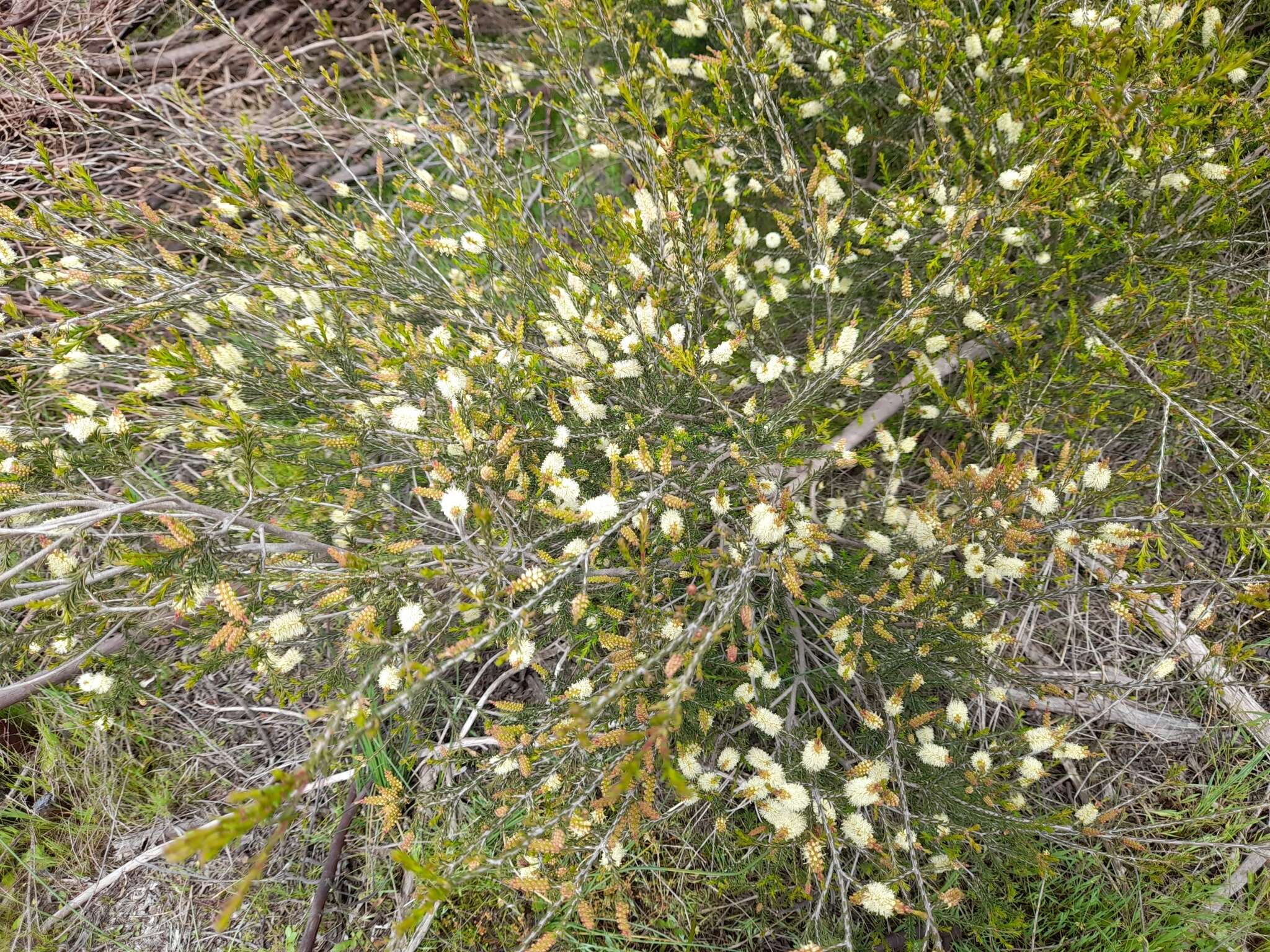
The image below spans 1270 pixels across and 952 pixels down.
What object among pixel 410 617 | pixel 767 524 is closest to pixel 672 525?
pixel 767 524

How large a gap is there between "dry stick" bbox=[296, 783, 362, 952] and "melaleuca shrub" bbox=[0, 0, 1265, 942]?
199mm

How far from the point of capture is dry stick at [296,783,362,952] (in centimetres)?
218

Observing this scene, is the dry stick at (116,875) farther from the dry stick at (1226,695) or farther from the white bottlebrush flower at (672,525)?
the dry stick at (1226,695)

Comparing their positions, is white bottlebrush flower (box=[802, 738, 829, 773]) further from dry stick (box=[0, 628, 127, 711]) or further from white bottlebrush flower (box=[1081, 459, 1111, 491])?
dry stick (box=[0, 628, 127, 711])

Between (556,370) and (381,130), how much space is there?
8.00ft

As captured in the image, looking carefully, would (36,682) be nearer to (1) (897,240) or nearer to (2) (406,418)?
(2) (406,418)

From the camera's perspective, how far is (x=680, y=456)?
2.02m

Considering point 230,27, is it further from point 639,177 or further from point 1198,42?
point 1198,42

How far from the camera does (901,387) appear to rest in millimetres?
2264

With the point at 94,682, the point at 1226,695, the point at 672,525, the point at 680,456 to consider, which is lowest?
the point at 1226,695

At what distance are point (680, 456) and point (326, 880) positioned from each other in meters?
1.89

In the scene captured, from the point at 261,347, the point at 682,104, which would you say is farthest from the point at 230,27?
the point at 682,104

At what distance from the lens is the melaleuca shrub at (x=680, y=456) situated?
1.62m

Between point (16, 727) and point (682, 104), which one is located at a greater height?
point (682, 104)
